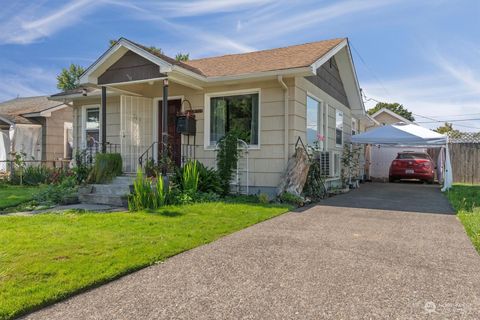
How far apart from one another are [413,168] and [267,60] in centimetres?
938

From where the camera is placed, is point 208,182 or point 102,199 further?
point 208,182

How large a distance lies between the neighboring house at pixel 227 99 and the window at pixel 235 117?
26mm

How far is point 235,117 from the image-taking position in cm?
955

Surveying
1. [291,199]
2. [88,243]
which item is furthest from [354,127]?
[88,243]

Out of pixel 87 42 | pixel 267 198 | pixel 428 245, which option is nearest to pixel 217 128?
pixel 267 198

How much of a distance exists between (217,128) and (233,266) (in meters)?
6.47

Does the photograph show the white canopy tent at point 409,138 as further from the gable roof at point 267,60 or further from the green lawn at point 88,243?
the green lawn at point 88,243

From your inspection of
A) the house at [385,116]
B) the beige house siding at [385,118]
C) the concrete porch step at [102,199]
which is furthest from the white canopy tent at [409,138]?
the beige house siding at [385,118]

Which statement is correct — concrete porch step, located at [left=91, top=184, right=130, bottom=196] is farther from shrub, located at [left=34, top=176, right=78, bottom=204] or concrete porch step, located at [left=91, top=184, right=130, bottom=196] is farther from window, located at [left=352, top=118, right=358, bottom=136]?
window, located at [left=352, top=118, right=358, bottom=136]

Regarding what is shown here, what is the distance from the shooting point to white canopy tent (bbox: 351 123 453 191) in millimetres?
11711

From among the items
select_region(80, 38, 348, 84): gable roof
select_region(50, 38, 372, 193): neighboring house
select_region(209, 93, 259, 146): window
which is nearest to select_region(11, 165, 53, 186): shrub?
select_region(50, 38, 372, 193): neighboring house

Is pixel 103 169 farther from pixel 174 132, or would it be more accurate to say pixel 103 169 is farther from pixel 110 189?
pixel 174 132

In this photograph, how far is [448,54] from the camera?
16.1m

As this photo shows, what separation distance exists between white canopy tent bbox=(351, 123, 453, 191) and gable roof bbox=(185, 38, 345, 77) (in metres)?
3.89
